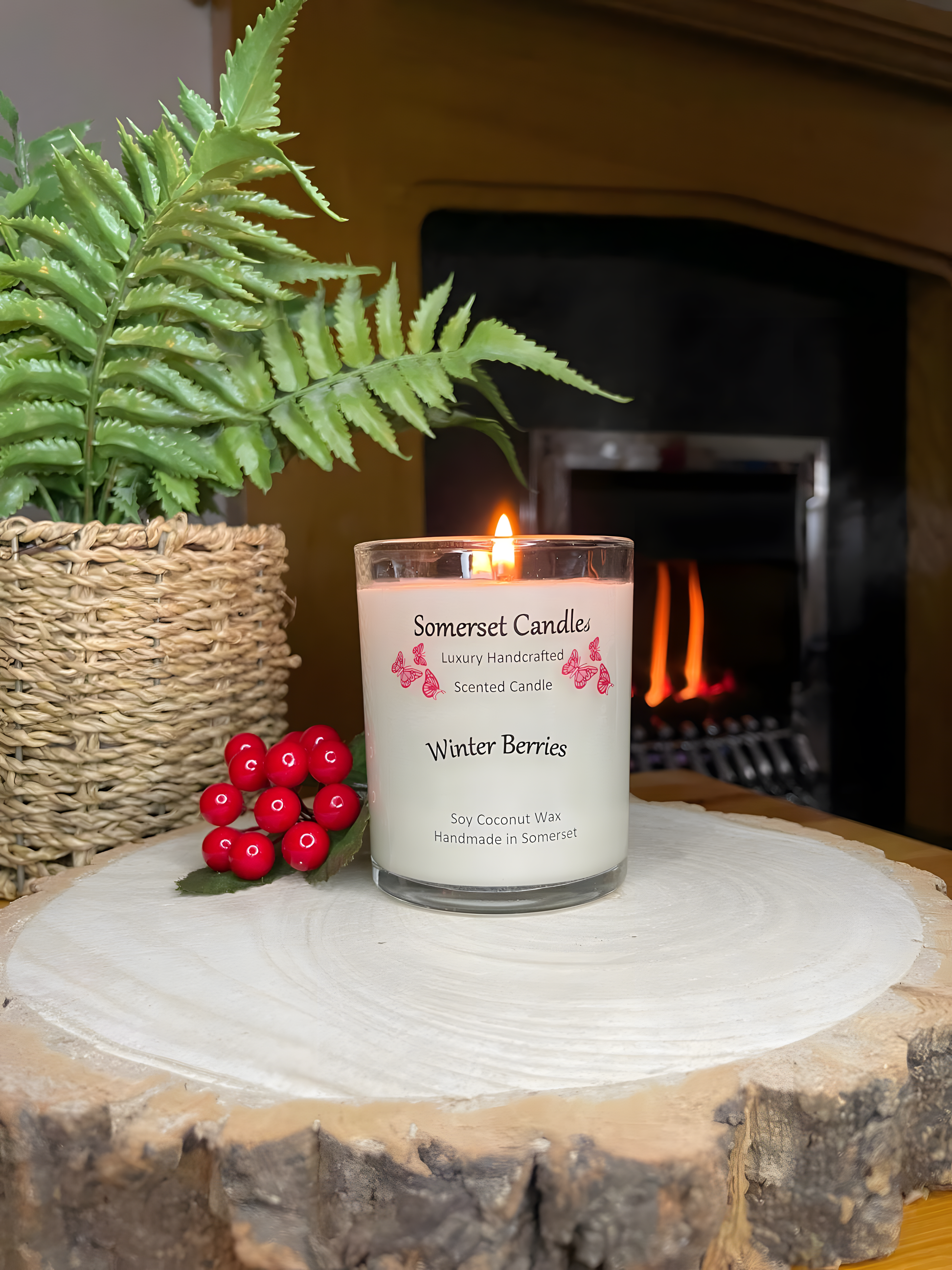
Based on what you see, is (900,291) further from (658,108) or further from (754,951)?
(754,951)

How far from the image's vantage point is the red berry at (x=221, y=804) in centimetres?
58

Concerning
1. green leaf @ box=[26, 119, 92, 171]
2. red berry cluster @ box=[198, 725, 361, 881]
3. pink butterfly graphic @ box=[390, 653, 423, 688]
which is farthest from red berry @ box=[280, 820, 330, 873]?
green leaf @ box=[26, 119, 92, 171]

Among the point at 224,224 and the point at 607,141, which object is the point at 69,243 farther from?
the point at 607,141

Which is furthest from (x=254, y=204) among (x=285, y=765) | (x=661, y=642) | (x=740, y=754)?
(x=740, y=754)

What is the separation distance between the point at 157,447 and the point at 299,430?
10 centimetres

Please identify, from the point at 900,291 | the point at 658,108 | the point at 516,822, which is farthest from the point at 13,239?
the point at 900,291

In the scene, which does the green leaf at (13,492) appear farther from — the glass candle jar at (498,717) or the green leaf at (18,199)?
the glass candle jar at (498,717)

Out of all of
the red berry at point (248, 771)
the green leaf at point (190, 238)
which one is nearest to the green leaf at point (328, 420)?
the green leaf at point (190, 238)

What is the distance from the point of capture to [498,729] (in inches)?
19.9

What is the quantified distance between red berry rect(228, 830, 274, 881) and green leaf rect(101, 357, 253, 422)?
278 millimetres

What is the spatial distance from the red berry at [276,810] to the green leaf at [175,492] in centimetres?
22

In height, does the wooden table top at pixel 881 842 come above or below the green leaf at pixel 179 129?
below

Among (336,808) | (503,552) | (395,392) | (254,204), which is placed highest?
(254,204)

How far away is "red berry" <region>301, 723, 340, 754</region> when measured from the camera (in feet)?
2.00
